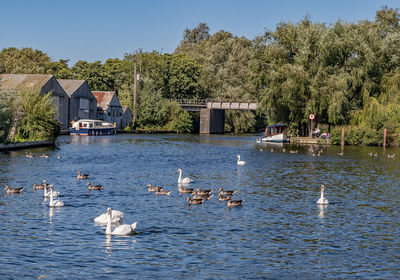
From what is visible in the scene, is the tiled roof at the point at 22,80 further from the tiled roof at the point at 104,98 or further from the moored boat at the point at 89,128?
the tiled roof at the point at 104,98

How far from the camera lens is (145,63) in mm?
151500

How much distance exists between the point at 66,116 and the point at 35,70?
76.6ft

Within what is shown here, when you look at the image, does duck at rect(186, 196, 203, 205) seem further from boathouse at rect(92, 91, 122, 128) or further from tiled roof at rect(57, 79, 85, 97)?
boathouse at rect(92, 91, 122, 128)

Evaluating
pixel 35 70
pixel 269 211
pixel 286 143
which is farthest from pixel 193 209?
pixel 35 70

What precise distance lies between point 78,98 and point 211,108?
32.2 meters

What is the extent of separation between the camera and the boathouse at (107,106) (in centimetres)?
12738

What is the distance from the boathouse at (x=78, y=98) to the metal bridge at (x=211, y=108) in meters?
24.5

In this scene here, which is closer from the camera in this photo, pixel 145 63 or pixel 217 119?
pixel 217 119

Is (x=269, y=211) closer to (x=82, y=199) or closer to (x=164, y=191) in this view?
(x=164, y=191)

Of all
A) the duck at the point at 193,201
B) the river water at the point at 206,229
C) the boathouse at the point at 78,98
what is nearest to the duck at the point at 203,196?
the duck at the point at 193,201

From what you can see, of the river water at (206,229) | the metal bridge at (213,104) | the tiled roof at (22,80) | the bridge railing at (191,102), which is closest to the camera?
the river water at (206,229)

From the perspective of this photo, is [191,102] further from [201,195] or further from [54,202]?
[54,202]

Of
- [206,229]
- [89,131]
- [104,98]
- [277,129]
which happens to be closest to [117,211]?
[206,229]

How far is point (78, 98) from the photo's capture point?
11738 cm
